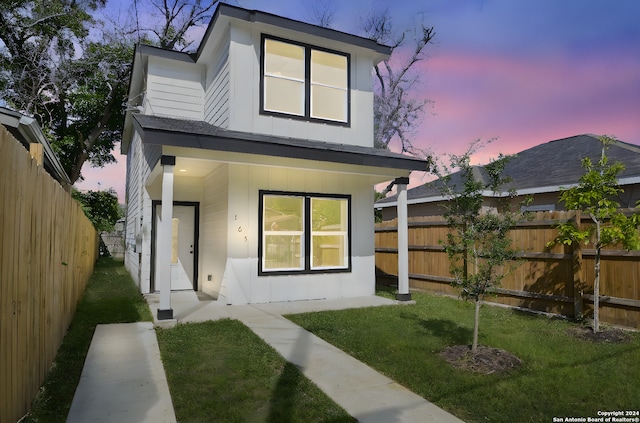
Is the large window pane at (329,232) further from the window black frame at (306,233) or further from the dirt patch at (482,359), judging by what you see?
the dirt patch at (482,359)

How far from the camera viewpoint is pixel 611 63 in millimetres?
11414

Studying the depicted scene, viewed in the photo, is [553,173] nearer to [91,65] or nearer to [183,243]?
[183,243]

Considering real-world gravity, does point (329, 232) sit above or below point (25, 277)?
above

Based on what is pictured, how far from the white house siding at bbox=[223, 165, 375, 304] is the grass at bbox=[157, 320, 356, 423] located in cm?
243

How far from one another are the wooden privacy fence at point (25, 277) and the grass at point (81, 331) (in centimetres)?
15

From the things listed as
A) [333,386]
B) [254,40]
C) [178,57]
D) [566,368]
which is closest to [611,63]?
[254,40]

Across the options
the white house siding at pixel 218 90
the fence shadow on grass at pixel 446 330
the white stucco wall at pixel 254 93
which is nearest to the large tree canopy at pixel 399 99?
the white stucco wall at pixel 254 93

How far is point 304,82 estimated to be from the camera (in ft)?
29.3

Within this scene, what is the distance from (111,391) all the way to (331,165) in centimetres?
541

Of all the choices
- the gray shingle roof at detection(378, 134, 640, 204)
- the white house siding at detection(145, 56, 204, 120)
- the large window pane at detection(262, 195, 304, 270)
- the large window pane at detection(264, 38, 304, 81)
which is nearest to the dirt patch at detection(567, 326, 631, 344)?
the gray shingle roof at detection(378, 134, 640, 204)

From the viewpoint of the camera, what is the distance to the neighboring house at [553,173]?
9.42 meters

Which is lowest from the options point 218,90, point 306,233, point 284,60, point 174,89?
point 306,233

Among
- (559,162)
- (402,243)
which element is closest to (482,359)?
(402,243)

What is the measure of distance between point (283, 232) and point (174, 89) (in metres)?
4.68
